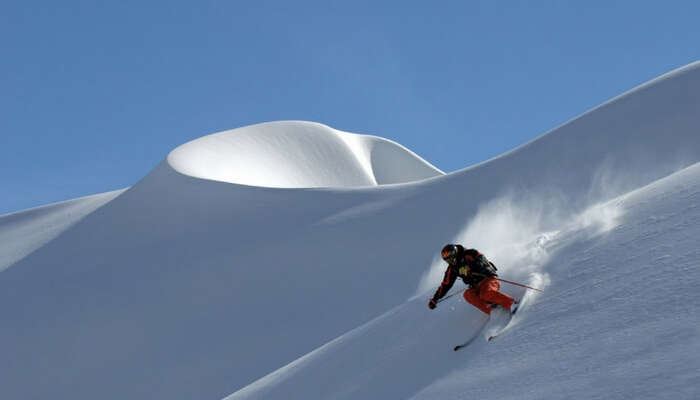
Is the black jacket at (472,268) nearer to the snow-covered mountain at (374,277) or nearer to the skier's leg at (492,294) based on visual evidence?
the skier's leg at (492,294)

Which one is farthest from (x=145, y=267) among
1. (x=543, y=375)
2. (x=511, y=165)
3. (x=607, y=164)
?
(x=543, y=375)

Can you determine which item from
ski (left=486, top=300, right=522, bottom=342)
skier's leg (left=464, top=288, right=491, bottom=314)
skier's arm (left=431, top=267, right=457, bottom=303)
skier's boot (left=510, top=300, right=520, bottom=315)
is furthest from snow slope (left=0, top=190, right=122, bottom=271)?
ski (left=486, top=300, right=522, bottom=342)

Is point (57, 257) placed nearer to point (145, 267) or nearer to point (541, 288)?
point (145, 267)

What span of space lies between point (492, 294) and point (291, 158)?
A: 29.9 metres

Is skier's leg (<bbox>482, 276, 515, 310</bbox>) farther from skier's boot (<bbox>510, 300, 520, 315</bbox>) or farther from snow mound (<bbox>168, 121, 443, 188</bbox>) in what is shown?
snow mound (<bbox>168, 121, 443, 188</bbox>)

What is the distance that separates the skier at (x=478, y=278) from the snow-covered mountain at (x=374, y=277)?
1.03 feet

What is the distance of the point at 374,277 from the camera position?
19.3 m

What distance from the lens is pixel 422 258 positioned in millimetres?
19281

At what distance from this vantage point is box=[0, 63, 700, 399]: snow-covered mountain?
270 inches

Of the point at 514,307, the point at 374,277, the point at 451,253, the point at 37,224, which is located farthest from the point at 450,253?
the point at 37,224

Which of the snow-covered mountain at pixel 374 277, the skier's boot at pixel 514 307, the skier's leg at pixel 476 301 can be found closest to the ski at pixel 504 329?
the skier's boot at pixel 514 307

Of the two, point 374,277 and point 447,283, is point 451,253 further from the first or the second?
point 374,277

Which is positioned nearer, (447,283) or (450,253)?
(450,253)

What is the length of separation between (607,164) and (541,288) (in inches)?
435
